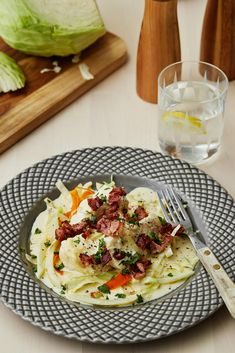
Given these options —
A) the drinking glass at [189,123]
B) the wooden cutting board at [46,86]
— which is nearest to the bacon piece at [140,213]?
the drinking glass at [189,123]

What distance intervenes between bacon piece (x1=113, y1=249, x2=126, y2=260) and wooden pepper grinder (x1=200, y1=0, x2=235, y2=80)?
3.17ft

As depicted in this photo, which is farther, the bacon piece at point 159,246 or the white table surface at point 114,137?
the bacon piece at point 159,246

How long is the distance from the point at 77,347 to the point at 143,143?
819mm

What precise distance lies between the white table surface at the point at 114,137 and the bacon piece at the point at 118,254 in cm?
22

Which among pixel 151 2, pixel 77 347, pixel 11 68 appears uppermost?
pixel 151 2

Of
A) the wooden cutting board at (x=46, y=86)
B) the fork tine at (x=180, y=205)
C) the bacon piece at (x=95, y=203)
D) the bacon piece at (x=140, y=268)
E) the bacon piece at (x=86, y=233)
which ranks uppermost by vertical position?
the bacon piece at (x=95, y=203)

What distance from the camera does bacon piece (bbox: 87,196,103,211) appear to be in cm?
193

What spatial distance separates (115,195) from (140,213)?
8 centimetres

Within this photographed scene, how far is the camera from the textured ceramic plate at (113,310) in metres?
1.69

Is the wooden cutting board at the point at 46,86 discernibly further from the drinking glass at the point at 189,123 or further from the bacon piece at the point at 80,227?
the bacon piece at the point at 80,227

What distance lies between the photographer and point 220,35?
2453mm

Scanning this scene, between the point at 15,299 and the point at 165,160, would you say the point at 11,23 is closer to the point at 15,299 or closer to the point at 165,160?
the point at 165,160

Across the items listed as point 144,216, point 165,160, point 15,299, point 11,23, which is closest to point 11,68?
point 11,23

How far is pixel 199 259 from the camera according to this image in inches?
73.4
